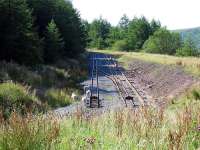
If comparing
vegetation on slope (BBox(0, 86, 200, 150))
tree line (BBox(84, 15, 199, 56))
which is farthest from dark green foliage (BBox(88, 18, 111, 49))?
vegetation on slope (BBox(0, 86, 200, 150))

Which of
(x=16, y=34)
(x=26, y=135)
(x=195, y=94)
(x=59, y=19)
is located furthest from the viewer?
(x=59, y=19)

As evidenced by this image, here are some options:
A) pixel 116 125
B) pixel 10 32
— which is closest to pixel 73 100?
pixel 10 32

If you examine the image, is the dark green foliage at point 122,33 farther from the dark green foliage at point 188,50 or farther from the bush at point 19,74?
the bush at point 19,74

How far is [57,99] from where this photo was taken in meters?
Result: 25.1

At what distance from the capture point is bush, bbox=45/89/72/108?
24.0 metres

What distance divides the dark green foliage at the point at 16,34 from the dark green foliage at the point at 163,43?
8644cm

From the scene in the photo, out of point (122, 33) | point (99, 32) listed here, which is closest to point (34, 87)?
point (122, 33)

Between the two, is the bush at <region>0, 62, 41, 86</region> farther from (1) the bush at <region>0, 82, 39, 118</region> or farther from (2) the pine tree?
(2) the pine tree

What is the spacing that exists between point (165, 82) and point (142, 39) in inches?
4037

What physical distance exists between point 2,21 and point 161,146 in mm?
29103

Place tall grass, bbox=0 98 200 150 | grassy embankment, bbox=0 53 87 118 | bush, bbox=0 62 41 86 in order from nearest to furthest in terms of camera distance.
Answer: tall grass, bbox=0 98 200 150, grassy embankment, bbox=0 53 87 118, bush, bbox=0 62 41 86

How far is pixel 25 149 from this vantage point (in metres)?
5.61

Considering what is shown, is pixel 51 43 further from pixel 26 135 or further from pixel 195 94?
pixel 26 135

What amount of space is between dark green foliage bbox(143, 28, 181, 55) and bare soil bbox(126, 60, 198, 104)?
237 ft
